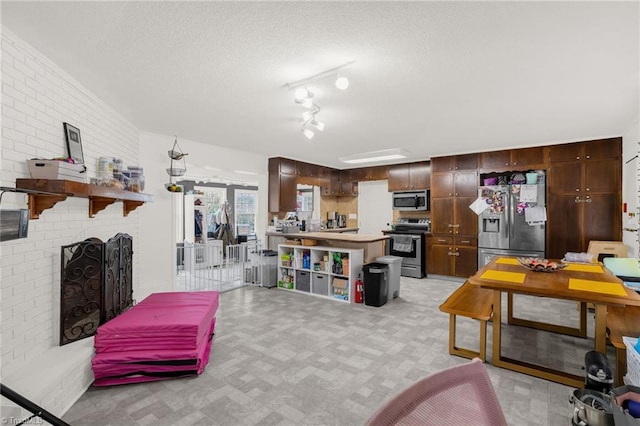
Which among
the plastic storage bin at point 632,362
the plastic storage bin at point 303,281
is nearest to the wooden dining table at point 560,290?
the plastic storage bin at point 632,362

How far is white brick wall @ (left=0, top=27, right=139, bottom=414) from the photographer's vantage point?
75.6 inches

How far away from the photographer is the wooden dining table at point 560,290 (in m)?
2.12

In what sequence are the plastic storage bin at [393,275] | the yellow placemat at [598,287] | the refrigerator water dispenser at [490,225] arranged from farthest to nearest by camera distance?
1. the refrigerator water dispenser at [490,225]
2. the plastic storage bin at [393,275]
3. the yellow placemat at [598,287]

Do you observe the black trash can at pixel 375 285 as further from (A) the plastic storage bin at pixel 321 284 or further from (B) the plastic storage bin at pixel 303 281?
(B) the plastic storage bin at pixel 303 281

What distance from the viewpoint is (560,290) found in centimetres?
219

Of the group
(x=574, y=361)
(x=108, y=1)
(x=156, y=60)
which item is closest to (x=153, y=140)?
(x=156, y=60)

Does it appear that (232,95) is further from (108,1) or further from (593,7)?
(593,7)

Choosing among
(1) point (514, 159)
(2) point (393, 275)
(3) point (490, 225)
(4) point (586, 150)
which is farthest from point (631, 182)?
(2) point (393, 275)

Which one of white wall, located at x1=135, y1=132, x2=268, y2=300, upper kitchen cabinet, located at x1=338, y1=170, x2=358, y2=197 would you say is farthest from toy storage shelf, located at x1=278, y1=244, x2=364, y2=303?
upper kitchen cabinet, located at x1=338, y1=170, x2=358, y2=197

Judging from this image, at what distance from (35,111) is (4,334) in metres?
1.53

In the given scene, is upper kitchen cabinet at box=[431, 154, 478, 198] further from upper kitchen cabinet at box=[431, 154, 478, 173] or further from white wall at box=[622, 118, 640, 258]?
white wall at box=[622, 118, 640, 258]

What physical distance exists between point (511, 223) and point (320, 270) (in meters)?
3.40

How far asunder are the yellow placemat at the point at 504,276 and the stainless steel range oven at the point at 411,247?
10.7ft

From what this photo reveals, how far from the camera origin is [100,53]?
7.02ft
